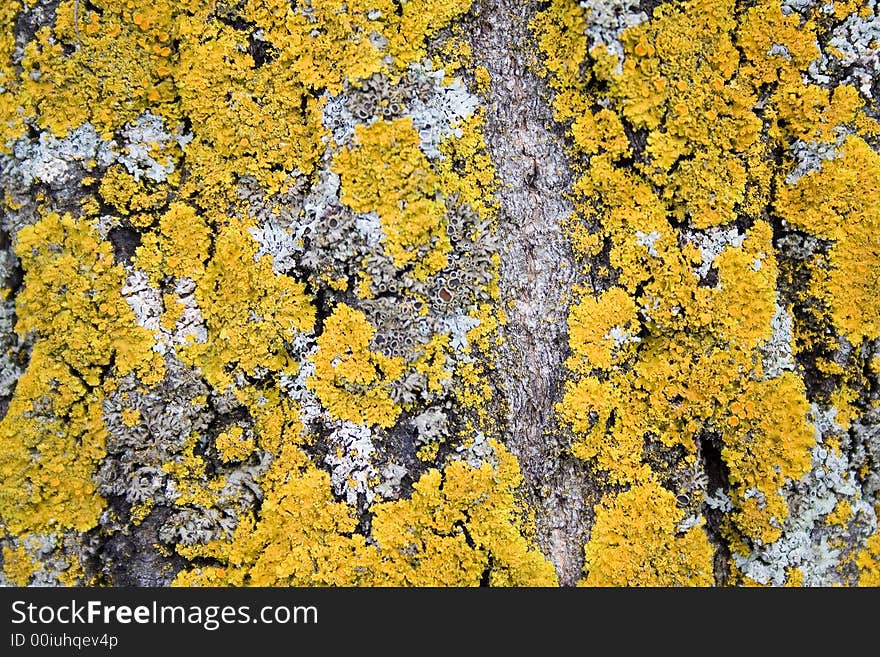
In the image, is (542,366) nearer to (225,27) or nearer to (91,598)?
(225,27)

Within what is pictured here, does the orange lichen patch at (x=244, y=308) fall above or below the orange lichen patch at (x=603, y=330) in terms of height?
above

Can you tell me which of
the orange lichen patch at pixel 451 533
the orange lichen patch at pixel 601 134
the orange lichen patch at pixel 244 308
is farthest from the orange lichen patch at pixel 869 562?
the orange lichen patch at pixel 244 308

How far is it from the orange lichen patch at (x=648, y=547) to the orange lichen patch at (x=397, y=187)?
78cm

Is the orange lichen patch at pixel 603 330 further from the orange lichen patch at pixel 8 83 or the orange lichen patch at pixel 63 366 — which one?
the orange lichen patch at pixel 8 83

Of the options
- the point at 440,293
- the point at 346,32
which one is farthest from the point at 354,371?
the point at 346,32

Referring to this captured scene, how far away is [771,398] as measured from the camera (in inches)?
61.3

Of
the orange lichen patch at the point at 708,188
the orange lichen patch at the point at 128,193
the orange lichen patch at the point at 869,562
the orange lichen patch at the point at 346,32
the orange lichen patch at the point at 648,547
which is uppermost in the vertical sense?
the orange lichen patch at the point at 346,32

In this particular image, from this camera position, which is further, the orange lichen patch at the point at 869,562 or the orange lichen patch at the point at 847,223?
the orange lichen patch at the point at 869,562

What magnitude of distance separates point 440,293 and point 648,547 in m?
0.80

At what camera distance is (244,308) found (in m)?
1.58

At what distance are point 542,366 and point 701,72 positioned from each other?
2.58 ft

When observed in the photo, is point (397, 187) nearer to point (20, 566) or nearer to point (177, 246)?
point (177, 246)

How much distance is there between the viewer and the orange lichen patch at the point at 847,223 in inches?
60.6

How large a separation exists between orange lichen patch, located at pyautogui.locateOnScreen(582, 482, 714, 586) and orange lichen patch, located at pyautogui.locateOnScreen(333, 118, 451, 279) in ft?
2.57
